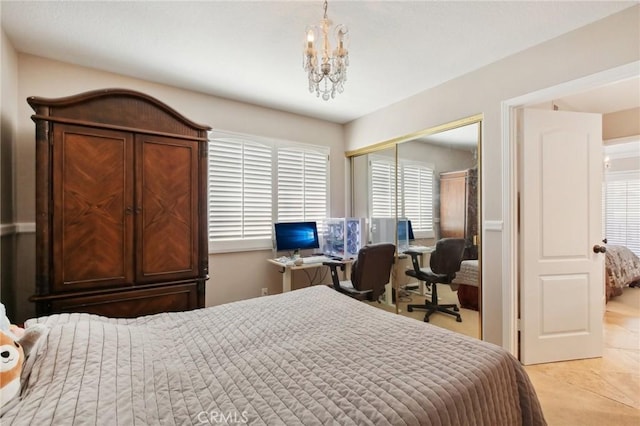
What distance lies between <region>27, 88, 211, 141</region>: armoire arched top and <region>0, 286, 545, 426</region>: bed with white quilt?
1.34 metres

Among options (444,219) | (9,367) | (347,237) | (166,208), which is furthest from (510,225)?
(9,367)

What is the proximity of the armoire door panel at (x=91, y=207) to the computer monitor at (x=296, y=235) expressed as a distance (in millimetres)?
1647

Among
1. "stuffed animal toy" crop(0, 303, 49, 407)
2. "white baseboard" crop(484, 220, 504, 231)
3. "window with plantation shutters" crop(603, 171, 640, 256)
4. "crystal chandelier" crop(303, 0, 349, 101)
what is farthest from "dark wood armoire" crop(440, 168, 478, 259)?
"window with plantation shutters" crop(603, 171, 640, 256)

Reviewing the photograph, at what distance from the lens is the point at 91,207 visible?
204cm

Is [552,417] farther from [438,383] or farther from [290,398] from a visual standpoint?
[290,398]

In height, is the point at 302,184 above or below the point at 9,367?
above

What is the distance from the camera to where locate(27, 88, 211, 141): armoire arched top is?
6.34 ft

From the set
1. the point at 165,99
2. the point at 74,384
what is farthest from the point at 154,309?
the point at 165,99

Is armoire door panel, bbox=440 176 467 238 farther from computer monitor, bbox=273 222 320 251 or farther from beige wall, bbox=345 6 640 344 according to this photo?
computer monitor, bbox=273 222 320 251

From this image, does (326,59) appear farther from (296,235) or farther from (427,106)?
(296,235)

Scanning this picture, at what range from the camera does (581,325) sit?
8.43 ft

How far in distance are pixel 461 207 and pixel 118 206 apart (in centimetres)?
298

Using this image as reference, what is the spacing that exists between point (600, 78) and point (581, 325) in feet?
6.65

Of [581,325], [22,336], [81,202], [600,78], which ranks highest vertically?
[600,78]
